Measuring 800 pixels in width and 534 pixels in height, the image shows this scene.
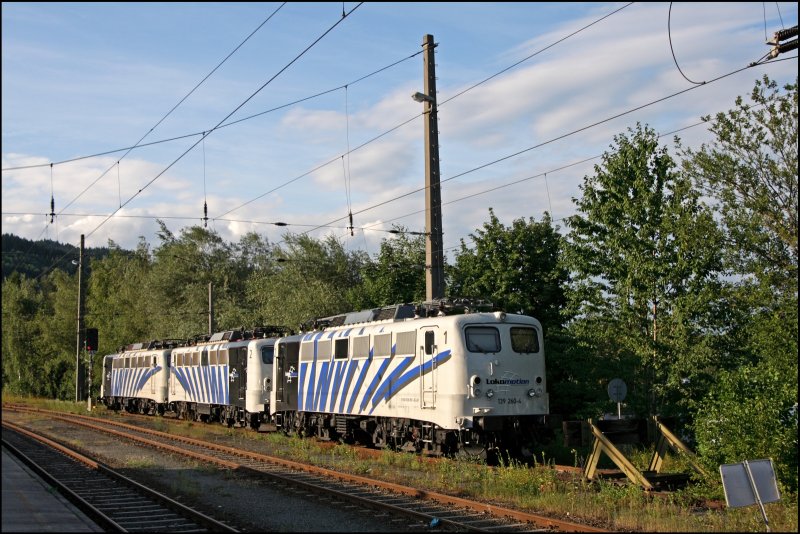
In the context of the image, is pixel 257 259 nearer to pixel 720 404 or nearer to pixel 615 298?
pixel 615 298

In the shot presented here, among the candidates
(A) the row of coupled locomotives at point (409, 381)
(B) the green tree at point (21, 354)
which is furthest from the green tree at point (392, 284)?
(B) the green tree at point (21, 354)

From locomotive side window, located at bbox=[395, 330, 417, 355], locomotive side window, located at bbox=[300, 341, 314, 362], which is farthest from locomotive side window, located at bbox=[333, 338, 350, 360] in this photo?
locomotive side window, located at bbox=[395, 330, 417, 355]

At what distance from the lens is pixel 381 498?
14.2 m

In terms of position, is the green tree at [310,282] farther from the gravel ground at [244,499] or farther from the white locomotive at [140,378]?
the gravel ground at [244,499]

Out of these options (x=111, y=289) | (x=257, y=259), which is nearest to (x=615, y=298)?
(x=257, y=259)

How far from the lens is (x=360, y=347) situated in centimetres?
2239

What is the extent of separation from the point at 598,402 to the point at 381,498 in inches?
355

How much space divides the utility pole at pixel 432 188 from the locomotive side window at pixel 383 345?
6.10ft

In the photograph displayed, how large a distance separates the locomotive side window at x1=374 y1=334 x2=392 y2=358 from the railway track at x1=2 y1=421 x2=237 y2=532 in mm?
6773

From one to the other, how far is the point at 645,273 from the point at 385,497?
8.70m

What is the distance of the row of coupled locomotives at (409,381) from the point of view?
18531mm

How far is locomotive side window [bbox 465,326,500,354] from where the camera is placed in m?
18.6

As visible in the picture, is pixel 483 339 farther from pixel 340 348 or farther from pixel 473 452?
pixel 340 348

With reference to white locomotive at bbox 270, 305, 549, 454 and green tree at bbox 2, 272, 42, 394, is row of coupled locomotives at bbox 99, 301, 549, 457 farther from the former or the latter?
green tree at bbox 2, 272, 42, 394
